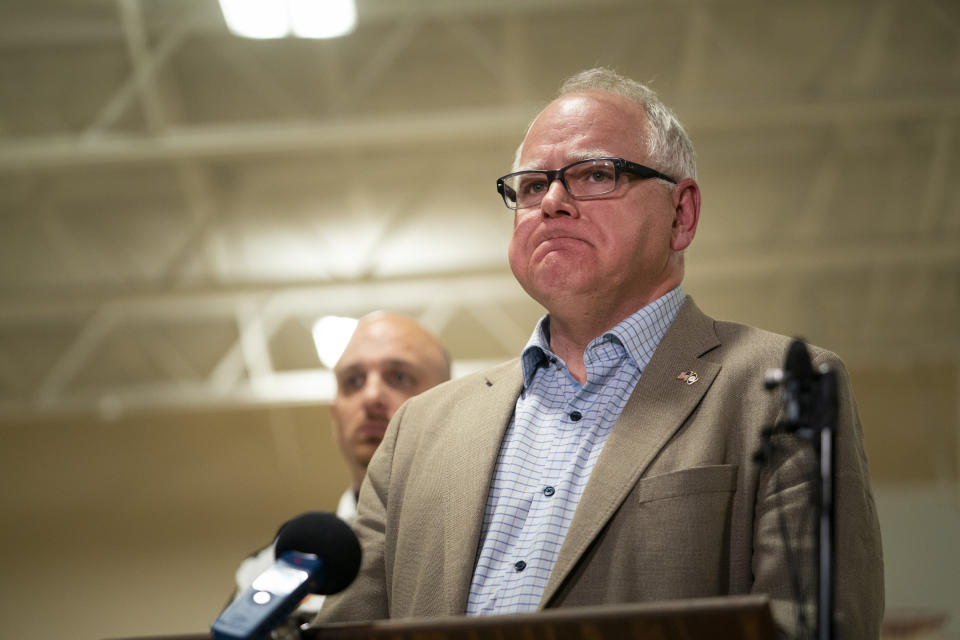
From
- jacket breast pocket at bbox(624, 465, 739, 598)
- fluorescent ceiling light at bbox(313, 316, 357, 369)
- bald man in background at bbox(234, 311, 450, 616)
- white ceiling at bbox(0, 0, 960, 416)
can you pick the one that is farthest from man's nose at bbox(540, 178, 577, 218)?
fluorescent ceiling light at bbox(313, 316, 357, 369)

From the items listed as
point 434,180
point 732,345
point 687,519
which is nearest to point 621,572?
point 687,519

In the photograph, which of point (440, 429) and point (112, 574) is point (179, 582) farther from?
point (440, 429)

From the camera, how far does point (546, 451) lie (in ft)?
5.75

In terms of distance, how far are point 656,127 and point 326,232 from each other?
666cm

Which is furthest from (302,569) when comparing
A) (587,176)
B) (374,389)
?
(374,389)

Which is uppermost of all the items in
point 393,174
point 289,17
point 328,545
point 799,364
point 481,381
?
point 393,174

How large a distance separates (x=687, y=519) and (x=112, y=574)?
1026 centimetres

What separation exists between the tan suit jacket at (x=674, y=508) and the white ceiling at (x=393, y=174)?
A: 4992 millimetres

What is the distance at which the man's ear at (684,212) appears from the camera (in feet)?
6.49

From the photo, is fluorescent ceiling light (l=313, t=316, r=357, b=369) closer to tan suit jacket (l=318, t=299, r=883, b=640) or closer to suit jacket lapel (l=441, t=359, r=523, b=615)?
suit jacket lapel (l=441, t=359, r=523, b=615)

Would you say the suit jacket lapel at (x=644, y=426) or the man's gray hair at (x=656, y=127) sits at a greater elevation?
the man's gray hair at (x=656, y=127)

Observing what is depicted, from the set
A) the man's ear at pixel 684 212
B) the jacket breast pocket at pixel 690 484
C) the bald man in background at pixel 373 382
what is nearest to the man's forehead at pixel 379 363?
the bald man in background at pixel 373 382

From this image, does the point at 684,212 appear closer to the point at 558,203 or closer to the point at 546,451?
the point at 558,203

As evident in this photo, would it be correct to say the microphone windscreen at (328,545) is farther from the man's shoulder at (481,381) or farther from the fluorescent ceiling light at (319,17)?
the fluorescent ceiling light at (319,17)
